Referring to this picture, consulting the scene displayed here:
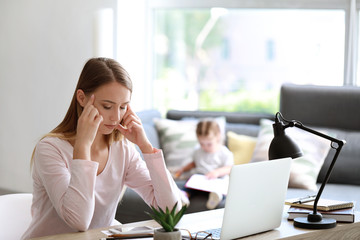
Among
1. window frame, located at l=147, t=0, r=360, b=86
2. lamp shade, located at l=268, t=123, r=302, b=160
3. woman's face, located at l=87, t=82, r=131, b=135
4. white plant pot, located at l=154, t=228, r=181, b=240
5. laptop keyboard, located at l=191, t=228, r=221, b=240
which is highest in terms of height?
window frame, located at l=147, t=0, r=360, b=86

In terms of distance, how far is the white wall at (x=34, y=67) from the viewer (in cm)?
504

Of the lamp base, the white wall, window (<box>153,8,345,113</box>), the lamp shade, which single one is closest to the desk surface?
the lamp base

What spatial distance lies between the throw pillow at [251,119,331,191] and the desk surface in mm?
1570

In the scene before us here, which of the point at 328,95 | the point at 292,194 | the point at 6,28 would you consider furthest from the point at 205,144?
the point at 6,28

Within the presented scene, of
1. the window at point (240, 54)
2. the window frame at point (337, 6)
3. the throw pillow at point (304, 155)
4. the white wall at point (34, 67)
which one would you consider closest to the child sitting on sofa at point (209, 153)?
the throw pillow at point (304, 155)

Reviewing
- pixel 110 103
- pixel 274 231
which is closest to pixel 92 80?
pixel 110 103

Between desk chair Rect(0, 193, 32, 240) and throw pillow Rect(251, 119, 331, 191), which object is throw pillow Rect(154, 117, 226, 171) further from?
desk chair Rect(0, 193, 32, 240)

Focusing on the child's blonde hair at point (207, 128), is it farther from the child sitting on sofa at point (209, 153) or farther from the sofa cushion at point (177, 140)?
the sofa cushion at point (177, 140)

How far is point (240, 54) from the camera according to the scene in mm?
4906

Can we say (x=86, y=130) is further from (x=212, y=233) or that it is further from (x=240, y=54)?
(x=240, y=54)

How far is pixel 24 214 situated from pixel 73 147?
0.34 metres

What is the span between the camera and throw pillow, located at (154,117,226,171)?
4.08 metres

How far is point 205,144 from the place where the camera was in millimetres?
3920

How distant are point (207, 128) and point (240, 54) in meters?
1.19
